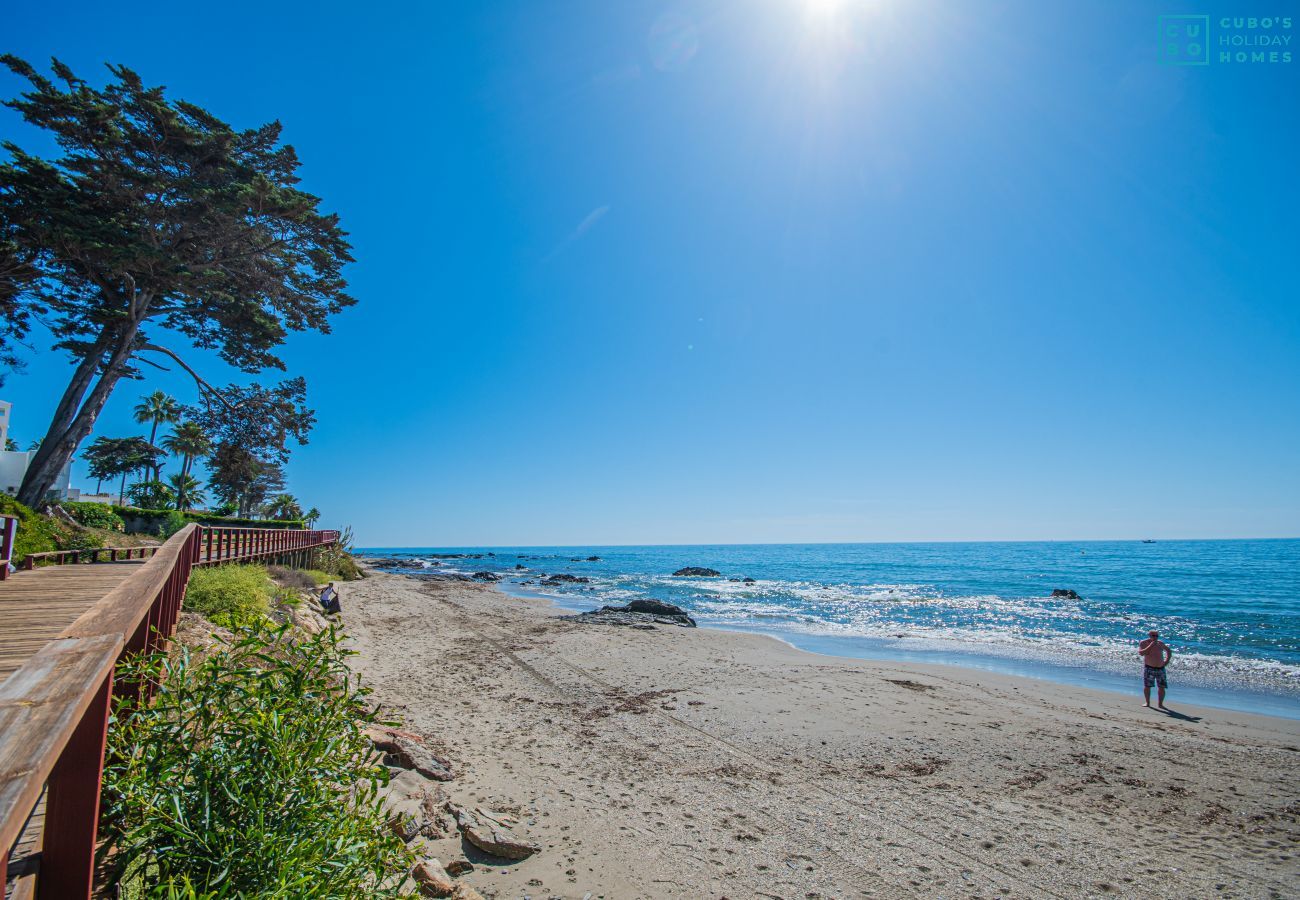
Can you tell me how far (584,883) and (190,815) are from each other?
134 inches

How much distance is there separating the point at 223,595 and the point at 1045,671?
19.1m

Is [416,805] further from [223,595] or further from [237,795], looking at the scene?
[223,595]

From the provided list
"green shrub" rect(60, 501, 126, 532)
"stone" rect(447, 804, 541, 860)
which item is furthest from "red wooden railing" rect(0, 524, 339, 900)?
"green shrub" rect(60, 501, 126, 532)

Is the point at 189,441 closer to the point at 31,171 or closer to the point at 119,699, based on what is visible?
the point at 31,171

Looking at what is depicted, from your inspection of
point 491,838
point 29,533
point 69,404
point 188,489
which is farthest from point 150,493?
point 491,838

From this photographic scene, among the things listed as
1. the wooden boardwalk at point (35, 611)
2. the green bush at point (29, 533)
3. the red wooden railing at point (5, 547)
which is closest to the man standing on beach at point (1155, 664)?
the wooden boardwalk at point (35, 611)

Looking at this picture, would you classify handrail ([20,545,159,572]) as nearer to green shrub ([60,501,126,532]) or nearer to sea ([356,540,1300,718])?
green shrub ([60,501,126,532])

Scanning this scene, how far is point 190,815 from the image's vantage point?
8.40 feet

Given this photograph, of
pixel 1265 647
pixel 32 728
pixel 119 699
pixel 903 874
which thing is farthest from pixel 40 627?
pixel 1265 647

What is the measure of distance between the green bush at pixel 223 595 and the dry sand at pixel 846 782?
2.54 metres

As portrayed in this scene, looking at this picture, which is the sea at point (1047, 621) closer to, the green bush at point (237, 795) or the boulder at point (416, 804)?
the boulder at point (416, 804)

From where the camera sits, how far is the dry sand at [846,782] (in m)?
5.25

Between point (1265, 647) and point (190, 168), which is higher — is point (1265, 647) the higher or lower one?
the lower one

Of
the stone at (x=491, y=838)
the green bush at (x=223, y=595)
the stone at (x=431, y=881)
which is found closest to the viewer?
the stone at (x=431, y=881)
